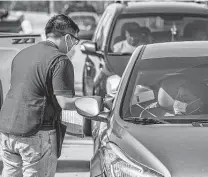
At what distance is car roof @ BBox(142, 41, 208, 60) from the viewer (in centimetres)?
559

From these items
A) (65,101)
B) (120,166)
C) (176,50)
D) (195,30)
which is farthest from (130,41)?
(120,166)

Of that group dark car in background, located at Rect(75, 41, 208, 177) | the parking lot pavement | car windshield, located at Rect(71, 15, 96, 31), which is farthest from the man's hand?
car windshield, located at Rect(71, 15, 96, 31)

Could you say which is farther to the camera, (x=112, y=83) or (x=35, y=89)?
(x=112, y=83)

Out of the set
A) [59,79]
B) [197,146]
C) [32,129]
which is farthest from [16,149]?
[197,146]

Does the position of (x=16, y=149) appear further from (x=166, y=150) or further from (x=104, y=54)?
(x=104, y=54)

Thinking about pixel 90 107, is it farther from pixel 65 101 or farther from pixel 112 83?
pixel 112 83

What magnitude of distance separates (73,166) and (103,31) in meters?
2.96

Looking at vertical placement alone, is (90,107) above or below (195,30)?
above

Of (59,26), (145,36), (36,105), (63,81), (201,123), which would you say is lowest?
(145,36)

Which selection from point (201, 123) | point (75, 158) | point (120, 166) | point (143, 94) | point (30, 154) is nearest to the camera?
point (120, 166)

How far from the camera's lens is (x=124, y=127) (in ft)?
15.1

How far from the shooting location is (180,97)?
17.4 ft

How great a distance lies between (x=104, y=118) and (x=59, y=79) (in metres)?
0.63

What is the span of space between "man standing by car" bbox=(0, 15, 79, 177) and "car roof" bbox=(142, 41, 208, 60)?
46.6 inches
